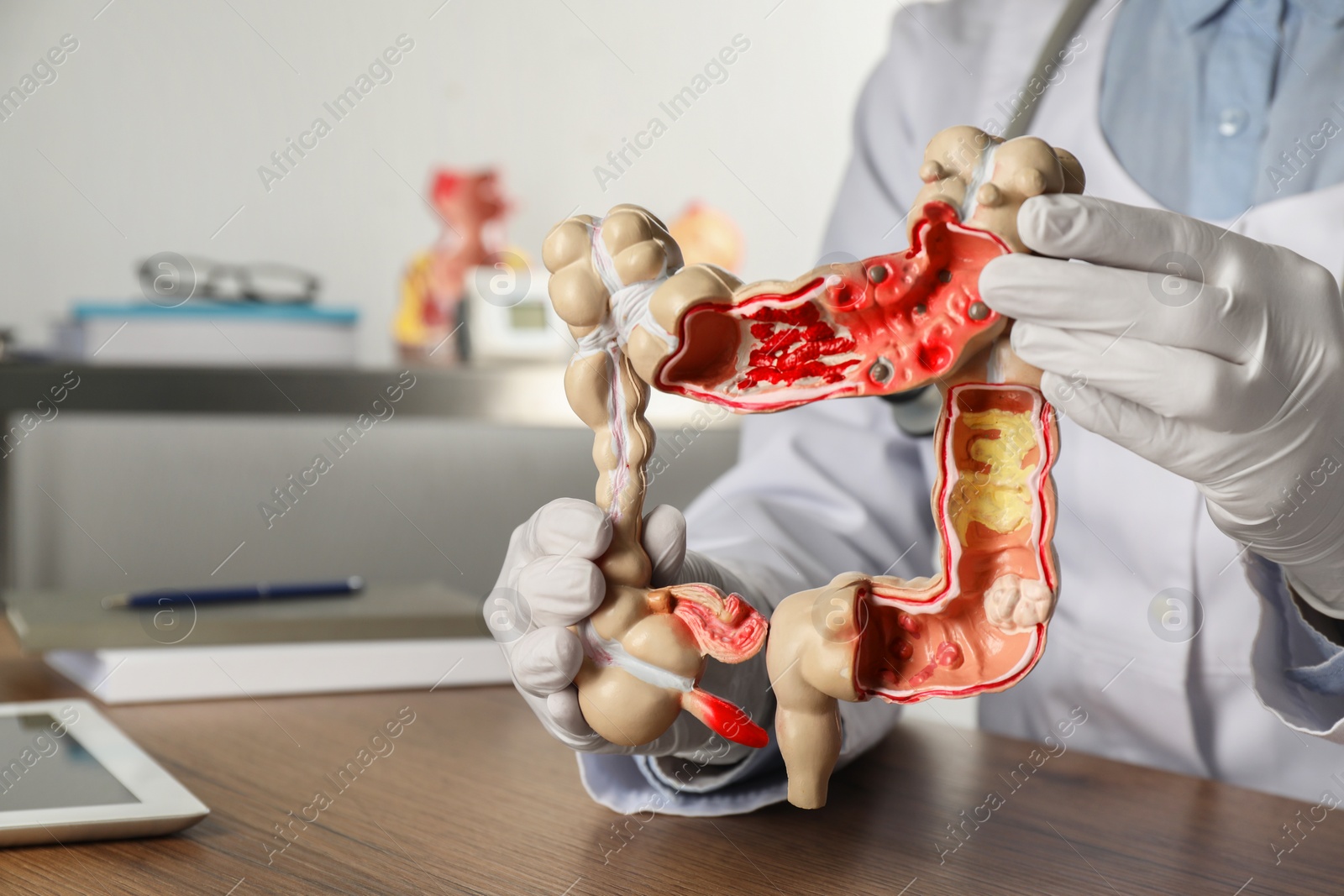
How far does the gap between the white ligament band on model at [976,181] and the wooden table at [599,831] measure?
1.01ft

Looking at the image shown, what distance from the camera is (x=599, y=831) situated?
0.59 m

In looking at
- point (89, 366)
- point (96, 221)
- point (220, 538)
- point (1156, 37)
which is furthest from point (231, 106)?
point (1156, 37)

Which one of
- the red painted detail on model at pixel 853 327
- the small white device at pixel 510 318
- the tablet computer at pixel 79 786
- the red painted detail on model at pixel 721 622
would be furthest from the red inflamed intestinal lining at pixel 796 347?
the small white device at pixel 510 318

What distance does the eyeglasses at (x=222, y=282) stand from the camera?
1.58 metres

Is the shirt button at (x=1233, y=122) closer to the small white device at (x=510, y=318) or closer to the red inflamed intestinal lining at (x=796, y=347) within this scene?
the red inflamed intestinal lining at (x=796, y=347)

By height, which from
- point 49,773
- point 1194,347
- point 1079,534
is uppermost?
point 1194,347

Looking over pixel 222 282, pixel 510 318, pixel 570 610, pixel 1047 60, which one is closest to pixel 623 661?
pixel 570 610

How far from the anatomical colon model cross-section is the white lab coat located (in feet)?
0.63

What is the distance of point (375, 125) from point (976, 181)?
152 cm

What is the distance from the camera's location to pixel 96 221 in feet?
5.46

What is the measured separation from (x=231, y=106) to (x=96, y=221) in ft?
0.86

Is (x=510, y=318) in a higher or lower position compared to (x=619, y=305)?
lower

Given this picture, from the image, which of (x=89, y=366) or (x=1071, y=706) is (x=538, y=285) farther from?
(x=1071, y=706)

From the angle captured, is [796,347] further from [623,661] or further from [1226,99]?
[1226,99]
